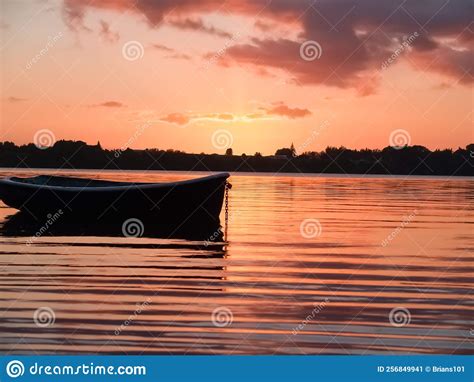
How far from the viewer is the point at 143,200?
35.0 m

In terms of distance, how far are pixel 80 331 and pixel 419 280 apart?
31.0 feet

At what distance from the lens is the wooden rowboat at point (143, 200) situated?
3462 cm

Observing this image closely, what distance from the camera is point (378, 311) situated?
653 inches

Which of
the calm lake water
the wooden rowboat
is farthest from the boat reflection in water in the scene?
the calm lake water

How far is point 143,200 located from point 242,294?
17.0 meters

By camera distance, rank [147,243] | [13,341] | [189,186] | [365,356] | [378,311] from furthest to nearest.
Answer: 1. [189,186]
2. [147,243]
3. [378,311]
4. [13,341]
5. [365,356]

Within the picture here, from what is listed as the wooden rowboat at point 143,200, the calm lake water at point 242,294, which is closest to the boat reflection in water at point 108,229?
the wooden rowboat at point 143,200

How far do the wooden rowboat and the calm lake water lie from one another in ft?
9.54

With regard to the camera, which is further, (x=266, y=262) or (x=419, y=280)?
(x=266, y=262)

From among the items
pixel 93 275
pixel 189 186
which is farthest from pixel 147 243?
pixel 93 275

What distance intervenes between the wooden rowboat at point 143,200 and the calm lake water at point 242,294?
2.91m

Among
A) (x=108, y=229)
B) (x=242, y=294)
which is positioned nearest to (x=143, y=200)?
(x=108, y=229)

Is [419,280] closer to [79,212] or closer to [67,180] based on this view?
[79,212]

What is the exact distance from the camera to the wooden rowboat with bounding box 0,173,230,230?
34.6 meters
